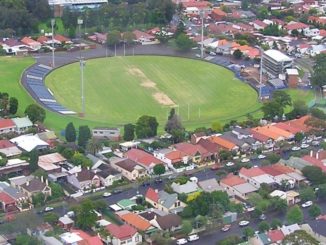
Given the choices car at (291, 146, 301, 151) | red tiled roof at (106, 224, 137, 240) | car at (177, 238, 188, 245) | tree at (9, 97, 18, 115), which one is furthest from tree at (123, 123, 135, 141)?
car at (177, 238, 188, 245)

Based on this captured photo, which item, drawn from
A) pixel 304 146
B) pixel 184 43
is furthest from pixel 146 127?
pixel 184 43

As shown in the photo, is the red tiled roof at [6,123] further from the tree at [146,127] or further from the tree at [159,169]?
the tree at [159,169]

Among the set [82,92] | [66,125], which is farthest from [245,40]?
[66,125]

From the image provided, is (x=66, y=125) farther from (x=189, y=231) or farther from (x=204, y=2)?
(x=204, y=2)

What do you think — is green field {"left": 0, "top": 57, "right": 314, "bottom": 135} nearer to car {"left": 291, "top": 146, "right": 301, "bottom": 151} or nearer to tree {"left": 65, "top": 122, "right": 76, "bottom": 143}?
tree {"left": 65, "top": 122, "right": 76, "bottom": 143}

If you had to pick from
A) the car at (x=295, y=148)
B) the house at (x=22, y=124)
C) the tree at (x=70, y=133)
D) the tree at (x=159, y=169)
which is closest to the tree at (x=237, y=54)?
the car at (x=295, y=148)

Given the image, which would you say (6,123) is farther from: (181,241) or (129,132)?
(181,241)
